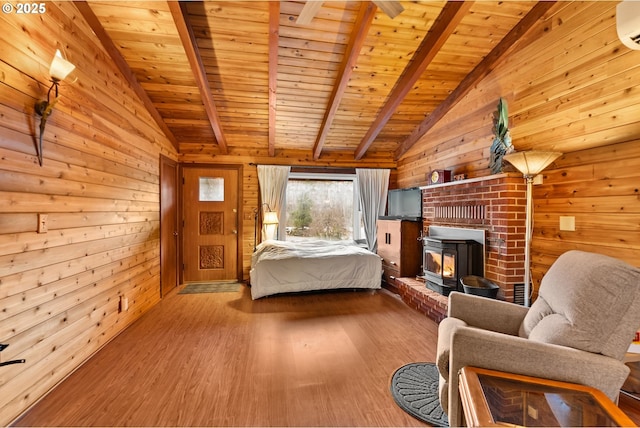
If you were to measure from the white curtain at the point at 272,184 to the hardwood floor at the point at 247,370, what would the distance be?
2.11m

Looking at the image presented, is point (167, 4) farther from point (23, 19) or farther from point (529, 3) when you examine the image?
point (529, 3)

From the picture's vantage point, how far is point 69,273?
2188 millimetres

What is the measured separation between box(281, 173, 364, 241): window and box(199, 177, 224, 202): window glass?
49.6 inches

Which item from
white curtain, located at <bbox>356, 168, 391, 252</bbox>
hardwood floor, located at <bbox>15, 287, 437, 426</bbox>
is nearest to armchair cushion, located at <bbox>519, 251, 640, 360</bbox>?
hardwood floor, located at <bbox>15, 287, 437, 426</bbox>

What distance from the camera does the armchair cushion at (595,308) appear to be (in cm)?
125

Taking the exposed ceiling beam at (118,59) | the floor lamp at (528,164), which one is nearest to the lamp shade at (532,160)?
the floor lamp at (528,164)

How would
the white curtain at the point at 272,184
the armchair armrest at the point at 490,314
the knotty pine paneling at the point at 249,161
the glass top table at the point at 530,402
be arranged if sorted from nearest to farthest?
1. the glass top table at the point at 530,402
2. the armchair armrest at the point at 490,314
3. the knotty pine paneling at the point at 249,161
4. the white curtain at the point at 272,184

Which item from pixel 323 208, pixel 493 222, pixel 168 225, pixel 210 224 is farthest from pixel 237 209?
pixel 493 222

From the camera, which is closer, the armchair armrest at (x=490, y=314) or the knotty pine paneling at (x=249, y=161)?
the armchair armrest at (x=490, y=314)

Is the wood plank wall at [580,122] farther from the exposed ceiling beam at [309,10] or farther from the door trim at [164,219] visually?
the door trim at [164,219]

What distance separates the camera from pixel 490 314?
1867mm

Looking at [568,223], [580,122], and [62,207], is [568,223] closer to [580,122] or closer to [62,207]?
[580,122]

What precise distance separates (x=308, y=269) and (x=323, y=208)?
2.01 metres

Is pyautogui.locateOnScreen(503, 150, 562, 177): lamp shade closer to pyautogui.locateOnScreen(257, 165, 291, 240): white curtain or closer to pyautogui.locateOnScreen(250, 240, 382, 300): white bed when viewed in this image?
pyautogui.locateOnScreen(250, 240, 382, 300): white bed
